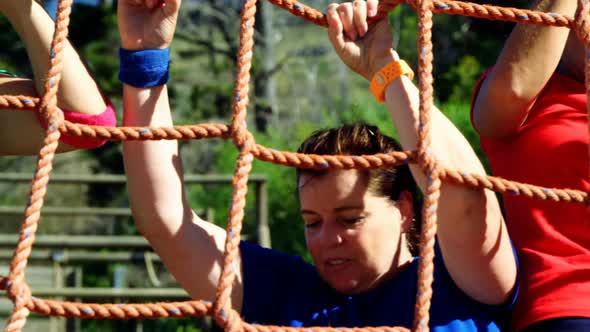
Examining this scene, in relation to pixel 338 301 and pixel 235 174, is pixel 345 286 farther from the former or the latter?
pixel 235 174

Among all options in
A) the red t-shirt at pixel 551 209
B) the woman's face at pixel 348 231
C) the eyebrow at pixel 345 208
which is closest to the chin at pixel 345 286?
the woman's face at pixel 348 231

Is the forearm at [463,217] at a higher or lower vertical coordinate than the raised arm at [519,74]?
lower

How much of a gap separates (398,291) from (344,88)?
357 inches

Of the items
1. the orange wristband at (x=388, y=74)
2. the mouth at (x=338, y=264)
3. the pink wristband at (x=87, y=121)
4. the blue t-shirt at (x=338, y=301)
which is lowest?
the blue t-shirt at (x=338, y=301)

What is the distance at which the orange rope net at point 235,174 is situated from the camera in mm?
1040

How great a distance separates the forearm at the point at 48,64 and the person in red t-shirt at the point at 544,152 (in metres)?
0.54

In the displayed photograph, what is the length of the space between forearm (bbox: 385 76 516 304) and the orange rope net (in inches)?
0.9

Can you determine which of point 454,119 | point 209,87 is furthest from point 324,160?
point 209,87

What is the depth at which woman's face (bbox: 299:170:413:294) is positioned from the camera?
124 cm

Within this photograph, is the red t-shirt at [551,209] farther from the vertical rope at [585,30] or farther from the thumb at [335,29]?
the thumb at [335,29]

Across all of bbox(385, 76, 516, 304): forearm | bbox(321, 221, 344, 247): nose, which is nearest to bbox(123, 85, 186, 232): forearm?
bbox(321, 221, 344, 247): nose

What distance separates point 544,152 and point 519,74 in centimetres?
13

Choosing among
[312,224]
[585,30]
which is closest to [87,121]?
[312,224]

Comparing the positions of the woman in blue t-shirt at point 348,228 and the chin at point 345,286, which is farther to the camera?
the chin at point 345,286
